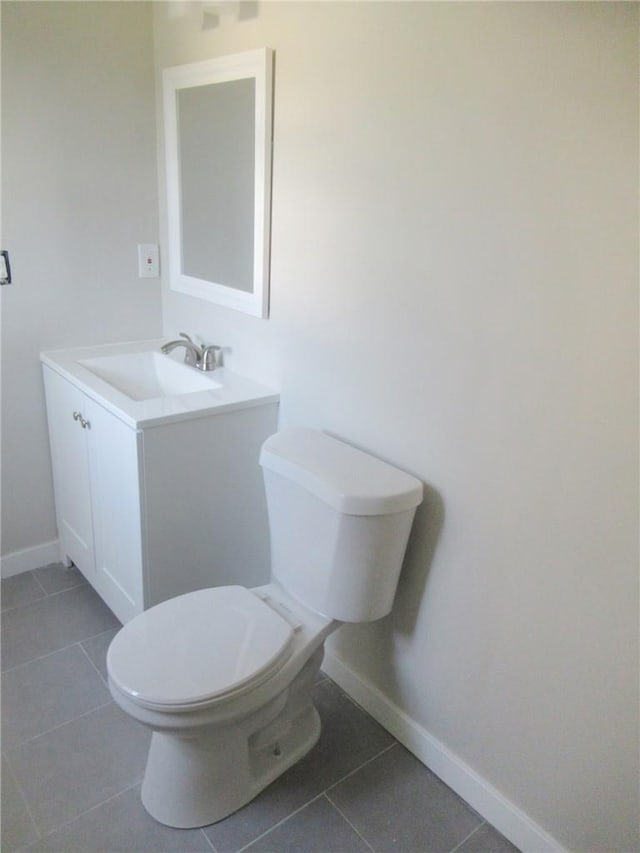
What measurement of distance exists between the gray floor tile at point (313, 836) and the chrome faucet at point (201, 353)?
53.7 inches

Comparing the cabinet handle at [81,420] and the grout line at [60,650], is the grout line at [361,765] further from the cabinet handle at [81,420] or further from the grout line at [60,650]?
the cabinet handle at [81,420]

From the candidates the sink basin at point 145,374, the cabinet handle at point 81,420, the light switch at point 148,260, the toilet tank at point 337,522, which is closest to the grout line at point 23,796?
the toilet tank at point 337,522

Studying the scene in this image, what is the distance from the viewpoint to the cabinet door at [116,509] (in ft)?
5.65

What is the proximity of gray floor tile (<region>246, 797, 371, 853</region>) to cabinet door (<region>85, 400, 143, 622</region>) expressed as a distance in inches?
28.4

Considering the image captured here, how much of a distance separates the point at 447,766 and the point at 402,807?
154 mm

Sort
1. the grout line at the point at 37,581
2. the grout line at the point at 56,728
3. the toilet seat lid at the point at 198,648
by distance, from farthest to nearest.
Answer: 1. the grout line at the point at 37,581
2. the grout line at the point at 56,728
3. the toilet seat lid at the point at 198,648

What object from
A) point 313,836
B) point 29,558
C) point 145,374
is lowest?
point 313,836

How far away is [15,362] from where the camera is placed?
6.89 ft

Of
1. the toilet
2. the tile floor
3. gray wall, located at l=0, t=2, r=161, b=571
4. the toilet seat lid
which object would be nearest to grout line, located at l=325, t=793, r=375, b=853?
the tile floor

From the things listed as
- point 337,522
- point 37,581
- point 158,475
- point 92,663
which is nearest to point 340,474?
point 337,522

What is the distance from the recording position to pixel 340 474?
1449mm

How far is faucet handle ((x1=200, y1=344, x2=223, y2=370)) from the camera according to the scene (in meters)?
2.10

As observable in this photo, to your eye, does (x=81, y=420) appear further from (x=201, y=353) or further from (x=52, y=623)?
(x=52, y=623)

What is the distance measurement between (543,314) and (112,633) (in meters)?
1.70
